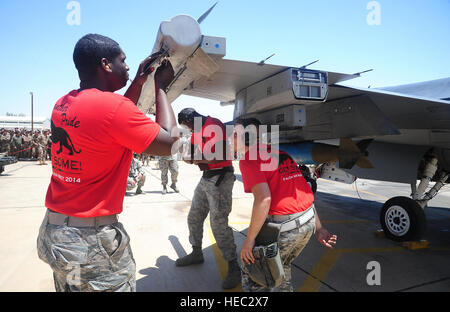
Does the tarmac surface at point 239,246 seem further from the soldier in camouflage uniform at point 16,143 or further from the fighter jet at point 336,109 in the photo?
the soldier in camouflage uniform at point 16,143

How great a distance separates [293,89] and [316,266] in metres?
2.29

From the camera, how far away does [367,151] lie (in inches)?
201

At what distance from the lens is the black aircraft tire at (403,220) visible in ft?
13.6

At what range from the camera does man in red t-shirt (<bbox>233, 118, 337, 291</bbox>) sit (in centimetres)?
195

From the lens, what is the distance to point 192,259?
11.3 feet

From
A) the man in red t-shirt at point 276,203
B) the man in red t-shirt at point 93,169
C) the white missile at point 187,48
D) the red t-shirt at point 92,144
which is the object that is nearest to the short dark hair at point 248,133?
the man in red t-shirt at point 276,203

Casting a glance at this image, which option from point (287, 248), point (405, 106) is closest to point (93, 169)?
point (287, 248)

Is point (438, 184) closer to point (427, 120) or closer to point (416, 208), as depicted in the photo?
point (416, 208)

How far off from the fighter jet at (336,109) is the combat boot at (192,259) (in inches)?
75.5

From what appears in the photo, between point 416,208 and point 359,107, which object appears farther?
point 416,208

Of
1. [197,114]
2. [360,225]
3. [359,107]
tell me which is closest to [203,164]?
[197,114]

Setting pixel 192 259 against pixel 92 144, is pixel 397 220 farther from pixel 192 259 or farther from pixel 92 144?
pixel 92 144

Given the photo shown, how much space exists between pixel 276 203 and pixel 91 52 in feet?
5.15

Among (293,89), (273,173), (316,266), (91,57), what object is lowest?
(316,266)
